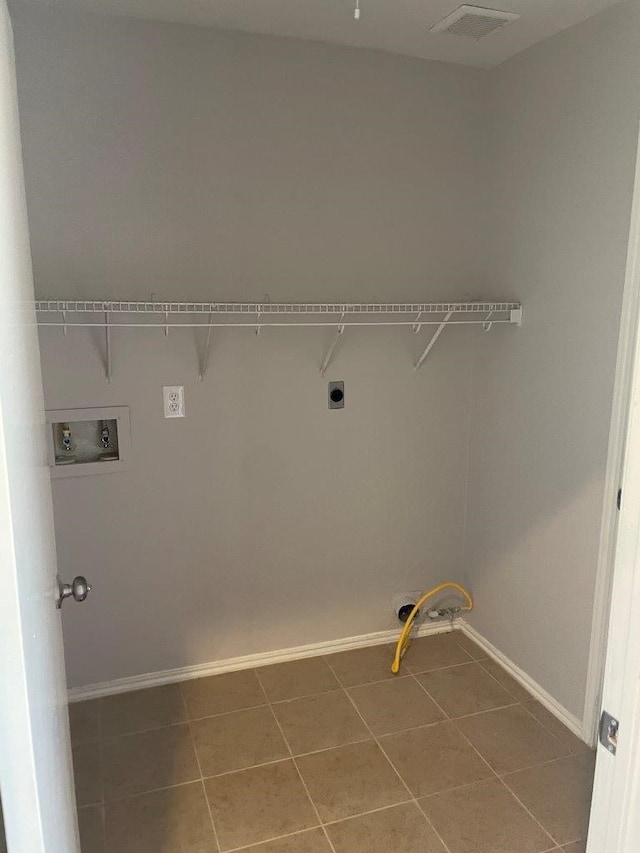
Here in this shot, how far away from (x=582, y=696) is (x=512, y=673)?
39cm

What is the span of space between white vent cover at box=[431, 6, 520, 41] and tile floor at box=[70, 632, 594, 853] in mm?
2375

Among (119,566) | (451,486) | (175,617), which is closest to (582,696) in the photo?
(451,486)

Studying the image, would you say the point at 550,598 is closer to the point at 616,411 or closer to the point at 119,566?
the point at 616,411

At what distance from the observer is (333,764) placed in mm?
2256

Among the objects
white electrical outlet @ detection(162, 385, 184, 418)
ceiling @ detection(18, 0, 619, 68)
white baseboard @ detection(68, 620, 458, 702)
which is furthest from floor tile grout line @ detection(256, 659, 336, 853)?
ceiling @ detection(18, 0, 619, 68)

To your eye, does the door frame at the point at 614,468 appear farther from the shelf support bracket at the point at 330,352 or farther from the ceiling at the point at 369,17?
the shelf support bracket at the point at 330,352

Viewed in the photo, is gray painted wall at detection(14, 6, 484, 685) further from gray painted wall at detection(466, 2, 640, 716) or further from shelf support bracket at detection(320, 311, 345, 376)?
gray painted wall at detection(466, 2, 640, 716)

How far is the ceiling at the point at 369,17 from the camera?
2113mm

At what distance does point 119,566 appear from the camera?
2.54 metres

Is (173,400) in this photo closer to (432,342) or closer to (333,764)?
(432,342)

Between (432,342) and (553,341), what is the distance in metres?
0.48

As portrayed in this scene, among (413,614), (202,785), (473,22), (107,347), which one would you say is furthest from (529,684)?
(473,22)

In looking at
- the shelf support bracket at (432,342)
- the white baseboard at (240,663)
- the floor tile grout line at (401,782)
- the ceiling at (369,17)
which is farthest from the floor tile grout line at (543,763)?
the ceiling at (369,17)

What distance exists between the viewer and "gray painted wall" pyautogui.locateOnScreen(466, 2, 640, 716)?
2145 mm
